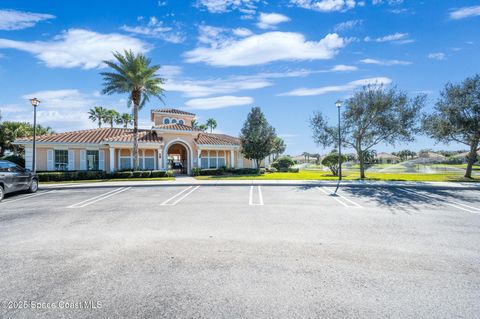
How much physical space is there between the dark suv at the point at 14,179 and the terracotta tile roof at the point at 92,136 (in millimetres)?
10726

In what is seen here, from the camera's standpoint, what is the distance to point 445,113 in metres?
22.1

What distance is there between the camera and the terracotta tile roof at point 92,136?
2227cm

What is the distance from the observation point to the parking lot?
2904 mm

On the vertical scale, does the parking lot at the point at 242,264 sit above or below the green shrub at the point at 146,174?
below

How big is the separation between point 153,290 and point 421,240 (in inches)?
226

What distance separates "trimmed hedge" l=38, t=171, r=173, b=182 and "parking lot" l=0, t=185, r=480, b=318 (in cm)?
1336

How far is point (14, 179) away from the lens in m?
11.5

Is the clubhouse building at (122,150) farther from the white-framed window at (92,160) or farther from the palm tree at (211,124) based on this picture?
the palm tree at (211,124)

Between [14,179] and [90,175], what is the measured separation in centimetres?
983

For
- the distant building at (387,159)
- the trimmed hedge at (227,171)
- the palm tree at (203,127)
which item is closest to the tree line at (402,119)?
the trimmed hedge at (227,171)

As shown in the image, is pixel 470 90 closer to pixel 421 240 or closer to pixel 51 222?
pixel 421 240

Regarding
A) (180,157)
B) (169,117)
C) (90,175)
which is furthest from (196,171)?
(180,157)

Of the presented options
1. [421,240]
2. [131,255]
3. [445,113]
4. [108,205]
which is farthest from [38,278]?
[445,113]

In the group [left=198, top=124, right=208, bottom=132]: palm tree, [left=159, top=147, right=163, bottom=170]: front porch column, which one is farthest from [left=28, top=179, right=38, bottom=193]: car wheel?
[left=198, top=124, right=208, bottom=132]: palm tree
